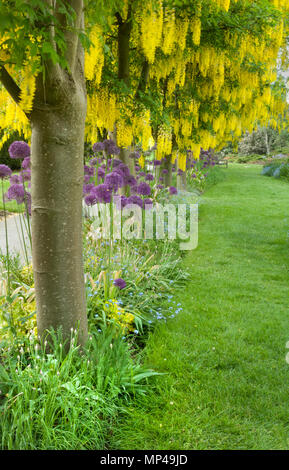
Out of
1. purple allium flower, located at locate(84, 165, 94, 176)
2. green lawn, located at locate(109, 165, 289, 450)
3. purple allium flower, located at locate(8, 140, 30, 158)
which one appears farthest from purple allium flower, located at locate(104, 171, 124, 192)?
purple allium flower, located at locate(84, 165, 94, 176)

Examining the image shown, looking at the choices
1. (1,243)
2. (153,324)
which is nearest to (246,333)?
(153,324)

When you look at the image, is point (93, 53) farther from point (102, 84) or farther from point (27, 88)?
point (27, 88)

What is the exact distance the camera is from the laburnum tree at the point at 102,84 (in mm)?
1989

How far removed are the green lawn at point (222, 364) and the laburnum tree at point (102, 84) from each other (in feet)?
2.37

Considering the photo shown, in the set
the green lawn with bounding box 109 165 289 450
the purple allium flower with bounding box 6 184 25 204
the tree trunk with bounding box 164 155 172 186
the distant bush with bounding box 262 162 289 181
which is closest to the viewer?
the green lawn with bounding box 109 165 289 450

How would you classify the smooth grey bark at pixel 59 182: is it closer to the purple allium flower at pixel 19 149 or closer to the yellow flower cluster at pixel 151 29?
the purple allium flower at pixel 19 149

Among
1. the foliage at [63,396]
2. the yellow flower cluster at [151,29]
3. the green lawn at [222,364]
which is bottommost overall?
the green lawn at [222,364]

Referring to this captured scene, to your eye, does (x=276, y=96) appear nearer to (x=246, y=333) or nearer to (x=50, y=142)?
(x=246, y=333)

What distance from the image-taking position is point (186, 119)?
20.4 ft

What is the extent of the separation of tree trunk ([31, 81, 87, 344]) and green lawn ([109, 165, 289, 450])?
2.56 feet

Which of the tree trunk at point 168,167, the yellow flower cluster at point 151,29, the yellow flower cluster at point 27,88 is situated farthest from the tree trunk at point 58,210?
the tree trunk at point 168,167

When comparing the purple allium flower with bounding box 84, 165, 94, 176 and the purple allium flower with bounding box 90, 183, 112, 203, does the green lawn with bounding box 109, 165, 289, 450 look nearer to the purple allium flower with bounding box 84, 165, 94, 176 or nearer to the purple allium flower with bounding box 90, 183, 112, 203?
the purple allium flower with bounding box 90, 183, 112, 203

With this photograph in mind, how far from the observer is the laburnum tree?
1.99 meters
